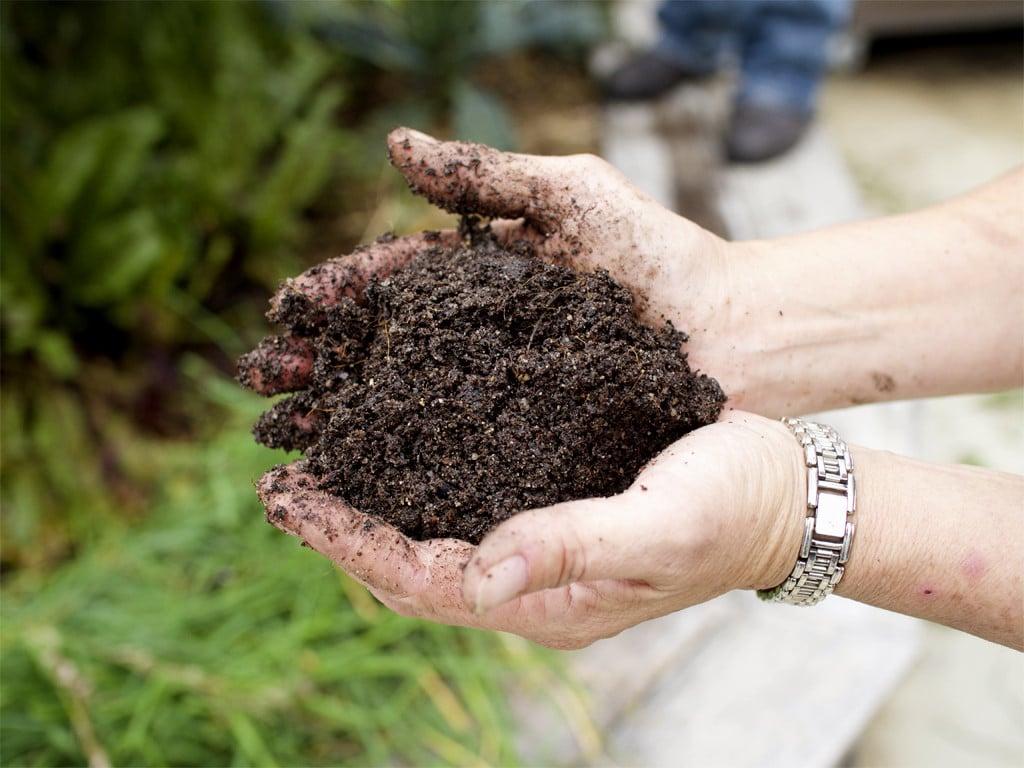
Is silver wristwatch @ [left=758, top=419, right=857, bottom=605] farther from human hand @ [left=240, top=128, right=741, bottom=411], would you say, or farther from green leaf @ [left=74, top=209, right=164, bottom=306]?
green leaf @ [left=74, top=209, right=164, bottom=306]

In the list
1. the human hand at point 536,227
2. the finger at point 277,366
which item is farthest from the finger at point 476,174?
the finger at point 277,366

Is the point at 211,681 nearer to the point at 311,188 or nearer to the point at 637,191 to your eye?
the point at 637,191

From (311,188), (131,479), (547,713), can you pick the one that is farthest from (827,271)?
(131,479)

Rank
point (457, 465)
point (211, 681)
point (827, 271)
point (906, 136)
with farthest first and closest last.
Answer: point (906, 136) < point (211, 681) < point (827, 271) < point (457, 465)

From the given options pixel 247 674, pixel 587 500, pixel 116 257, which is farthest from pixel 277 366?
pixel 116 257

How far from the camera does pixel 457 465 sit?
1239mm

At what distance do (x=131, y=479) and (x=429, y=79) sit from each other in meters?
2.13

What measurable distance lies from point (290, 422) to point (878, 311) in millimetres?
1061

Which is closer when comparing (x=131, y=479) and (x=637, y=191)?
(x=637, y=191)

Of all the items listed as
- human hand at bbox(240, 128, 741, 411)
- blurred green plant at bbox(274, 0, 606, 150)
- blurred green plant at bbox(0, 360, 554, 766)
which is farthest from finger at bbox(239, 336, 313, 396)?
blurred green plant at bbox(274, 0, 606, 150)

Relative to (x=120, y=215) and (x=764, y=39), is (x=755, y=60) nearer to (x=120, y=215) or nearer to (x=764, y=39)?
(x=764, y=39)

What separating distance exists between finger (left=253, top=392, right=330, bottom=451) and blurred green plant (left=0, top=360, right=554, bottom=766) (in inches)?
19.8

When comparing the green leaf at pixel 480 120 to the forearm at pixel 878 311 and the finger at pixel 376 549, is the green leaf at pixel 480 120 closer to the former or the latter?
the forearm at pixel 878 311

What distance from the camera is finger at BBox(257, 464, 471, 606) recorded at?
3.82 feet
